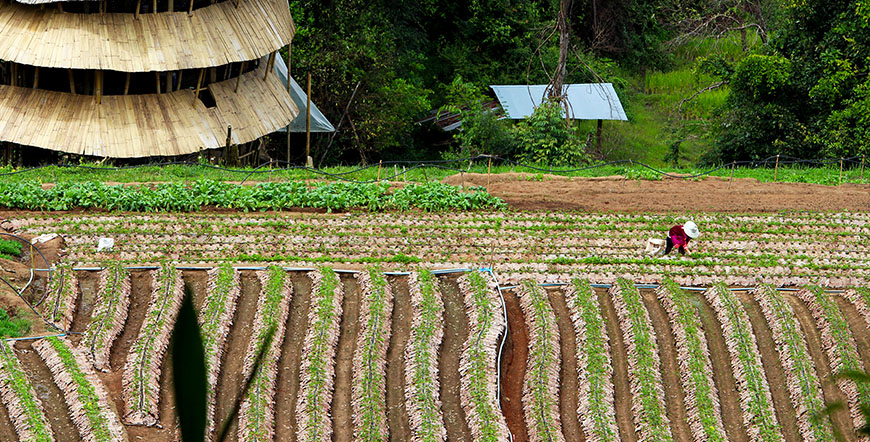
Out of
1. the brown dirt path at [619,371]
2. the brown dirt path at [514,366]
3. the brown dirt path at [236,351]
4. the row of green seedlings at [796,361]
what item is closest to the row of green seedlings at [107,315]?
the brown dirt path at [236,351]

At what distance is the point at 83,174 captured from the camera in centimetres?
2127

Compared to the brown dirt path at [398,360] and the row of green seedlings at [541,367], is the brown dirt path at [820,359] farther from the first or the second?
the brown dirt path at [398,360]

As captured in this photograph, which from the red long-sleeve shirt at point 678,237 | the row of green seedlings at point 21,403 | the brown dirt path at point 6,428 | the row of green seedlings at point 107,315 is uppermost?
the red long-sleeve shirt at point 678,237

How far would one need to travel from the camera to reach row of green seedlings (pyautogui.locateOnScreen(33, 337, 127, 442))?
12.4 m

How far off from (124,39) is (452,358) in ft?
41.5

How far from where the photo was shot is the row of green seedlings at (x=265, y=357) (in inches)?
507

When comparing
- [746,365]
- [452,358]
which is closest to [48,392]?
[452,358]

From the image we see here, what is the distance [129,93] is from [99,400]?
1232cm

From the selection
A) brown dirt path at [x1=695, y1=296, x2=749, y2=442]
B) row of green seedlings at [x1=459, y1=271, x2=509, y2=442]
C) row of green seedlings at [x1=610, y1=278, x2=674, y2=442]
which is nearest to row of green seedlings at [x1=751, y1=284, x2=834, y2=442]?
brown dirt path at [x1=695, y1=296, x2=749, y2=442]

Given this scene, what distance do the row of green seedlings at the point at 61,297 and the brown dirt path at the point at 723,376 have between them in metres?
10.3

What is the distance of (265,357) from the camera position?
37.5 feet

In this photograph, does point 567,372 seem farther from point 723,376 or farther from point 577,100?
point 577,100

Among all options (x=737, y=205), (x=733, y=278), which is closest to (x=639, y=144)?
(x=737, y=205)

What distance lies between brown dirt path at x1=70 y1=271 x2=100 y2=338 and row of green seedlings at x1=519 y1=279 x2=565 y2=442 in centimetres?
701
